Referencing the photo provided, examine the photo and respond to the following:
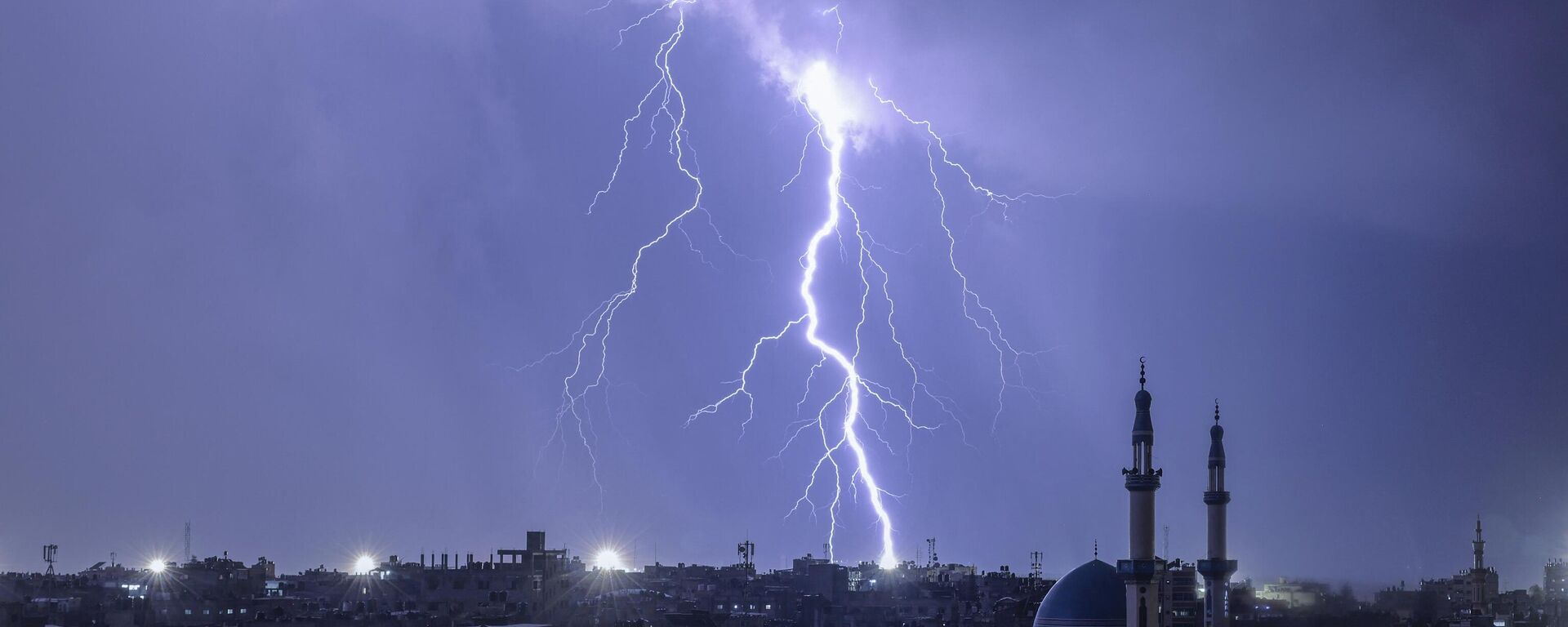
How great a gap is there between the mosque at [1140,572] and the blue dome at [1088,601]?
21 millimetres

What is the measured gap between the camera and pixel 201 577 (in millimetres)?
76750

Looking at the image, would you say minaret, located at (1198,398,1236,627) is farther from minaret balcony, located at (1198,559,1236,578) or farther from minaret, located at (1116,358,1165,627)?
minaret, located at (1116,358,1165,627)

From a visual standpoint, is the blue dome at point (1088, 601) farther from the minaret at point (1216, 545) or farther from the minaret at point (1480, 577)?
the minaret at point (1480, 577)

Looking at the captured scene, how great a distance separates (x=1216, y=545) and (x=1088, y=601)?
4.15m

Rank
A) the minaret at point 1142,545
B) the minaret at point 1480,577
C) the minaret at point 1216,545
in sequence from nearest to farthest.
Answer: the minaret at point 1142,545, the minaret at point 1216,545, the minaret at point 1480,577

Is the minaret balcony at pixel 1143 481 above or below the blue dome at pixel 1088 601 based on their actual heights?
above

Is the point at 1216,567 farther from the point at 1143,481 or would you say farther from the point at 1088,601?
the point at 1143,481

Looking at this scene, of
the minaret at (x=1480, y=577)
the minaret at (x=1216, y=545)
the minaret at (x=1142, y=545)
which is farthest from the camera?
the minaret at (x=1480, y=577)

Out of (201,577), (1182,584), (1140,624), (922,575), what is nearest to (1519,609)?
(1182,584)

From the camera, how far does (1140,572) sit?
3825cm

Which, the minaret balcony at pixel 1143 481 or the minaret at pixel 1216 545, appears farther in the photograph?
the minaret at pixel 1216 545

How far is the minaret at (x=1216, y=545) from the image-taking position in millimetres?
45594

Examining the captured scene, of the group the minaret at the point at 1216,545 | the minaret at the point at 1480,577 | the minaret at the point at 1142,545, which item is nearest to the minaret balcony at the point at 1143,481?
the minaret at the point at 1142,545

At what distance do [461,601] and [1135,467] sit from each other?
120ft
